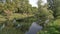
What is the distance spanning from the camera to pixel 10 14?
82.7 ft

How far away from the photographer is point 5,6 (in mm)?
26125

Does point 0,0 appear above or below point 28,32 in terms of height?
above

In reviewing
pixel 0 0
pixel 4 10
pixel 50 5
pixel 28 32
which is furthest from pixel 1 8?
pixel 28 32

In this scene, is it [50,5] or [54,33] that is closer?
[54,33]

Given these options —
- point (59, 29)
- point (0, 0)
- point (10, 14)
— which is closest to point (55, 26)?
point (59, 29)

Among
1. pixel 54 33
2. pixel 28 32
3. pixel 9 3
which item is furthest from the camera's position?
pixel 9 3

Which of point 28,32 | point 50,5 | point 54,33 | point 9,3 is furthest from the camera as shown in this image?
point 50,5

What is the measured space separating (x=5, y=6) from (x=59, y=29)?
16546 millimetres

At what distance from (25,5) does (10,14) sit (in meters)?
4.01

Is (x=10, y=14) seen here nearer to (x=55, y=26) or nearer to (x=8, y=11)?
(x=8, y=11)

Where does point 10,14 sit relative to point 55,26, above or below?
below

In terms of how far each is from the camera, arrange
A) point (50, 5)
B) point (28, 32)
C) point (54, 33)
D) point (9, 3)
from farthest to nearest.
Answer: point (50, 5) → point (9, 3) → point (28, 32) → point (54, 33)

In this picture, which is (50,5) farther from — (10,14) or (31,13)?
(10,14)

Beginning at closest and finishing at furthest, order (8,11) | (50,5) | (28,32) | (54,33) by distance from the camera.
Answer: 1. (54,33)
2. (28,32)
3. (8,11)
4. (50,5)
